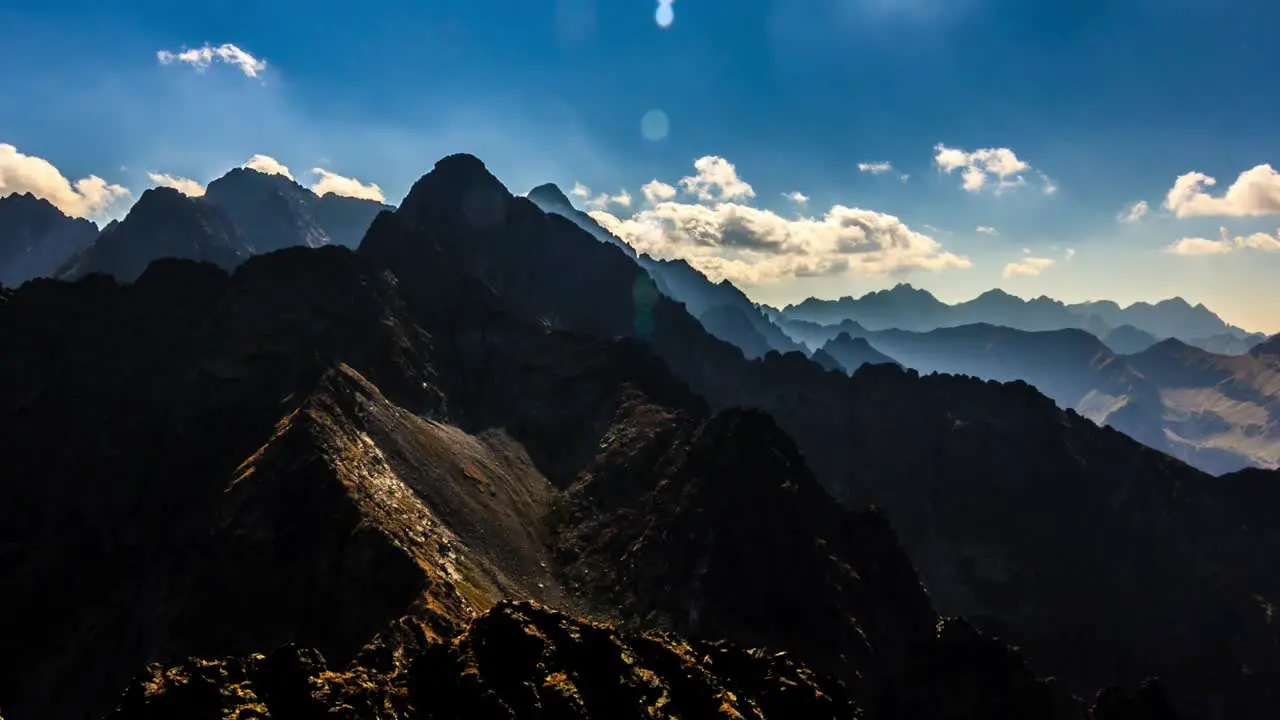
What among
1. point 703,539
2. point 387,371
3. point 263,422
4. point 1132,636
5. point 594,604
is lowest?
point 1132,636

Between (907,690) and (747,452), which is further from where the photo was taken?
(747,452)

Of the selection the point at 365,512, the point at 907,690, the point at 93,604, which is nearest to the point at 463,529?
the point at 365,512

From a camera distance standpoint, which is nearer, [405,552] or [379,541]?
[405,552]

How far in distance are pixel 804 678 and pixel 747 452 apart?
111208mm

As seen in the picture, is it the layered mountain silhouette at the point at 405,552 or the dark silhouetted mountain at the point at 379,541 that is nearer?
the dark silhouetted mountain at the point at 379,541

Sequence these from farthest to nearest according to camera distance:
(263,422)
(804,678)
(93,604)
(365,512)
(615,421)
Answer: (615,421) < (263,422) < (93,604) < (365,512) < (804,678)

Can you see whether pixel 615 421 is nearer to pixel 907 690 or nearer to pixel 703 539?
pixel 703 539

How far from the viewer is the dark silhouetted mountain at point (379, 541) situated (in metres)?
42.3

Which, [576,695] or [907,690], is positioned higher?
[576,695]

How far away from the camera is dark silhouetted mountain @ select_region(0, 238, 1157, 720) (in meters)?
42.3

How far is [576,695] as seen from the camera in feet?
127

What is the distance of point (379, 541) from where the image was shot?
310ft

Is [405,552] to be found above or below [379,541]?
below

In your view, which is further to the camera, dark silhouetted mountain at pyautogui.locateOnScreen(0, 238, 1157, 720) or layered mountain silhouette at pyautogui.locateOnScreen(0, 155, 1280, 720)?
layered mountain silhouette at pyautogui.locateOnScreen(0, 155, 1280, 720)
